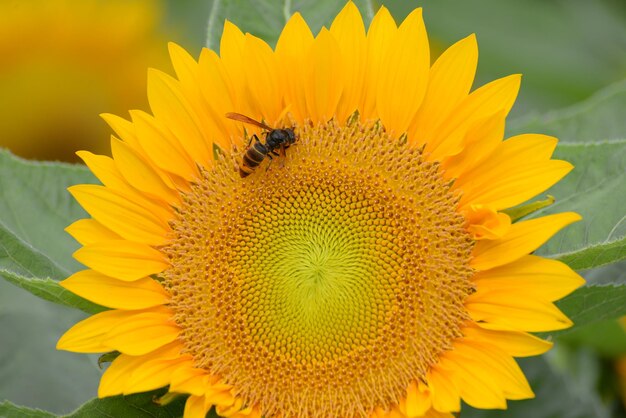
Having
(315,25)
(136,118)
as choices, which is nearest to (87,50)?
(315,25)

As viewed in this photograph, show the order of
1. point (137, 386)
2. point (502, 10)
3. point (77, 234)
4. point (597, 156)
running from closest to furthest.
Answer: point (137, 386)
point (77, 234)
point (597, 156)
point (502, 10)

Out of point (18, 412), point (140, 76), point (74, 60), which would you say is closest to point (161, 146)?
point (18, 412)

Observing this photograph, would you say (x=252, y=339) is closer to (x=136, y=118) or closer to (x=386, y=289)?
(x=386, y=289)

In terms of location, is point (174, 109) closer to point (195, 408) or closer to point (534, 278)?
point (195, 408)

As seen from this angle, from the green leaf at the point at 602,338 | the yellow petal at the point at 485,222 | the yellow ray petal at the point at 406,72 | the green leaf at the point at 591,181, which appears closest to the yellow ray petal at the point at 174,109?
the yellow ray petal at the point at 406,72

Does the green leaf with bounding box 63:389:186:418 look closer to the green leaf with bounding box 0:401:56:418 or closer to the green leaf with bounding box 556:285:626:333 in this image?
the green leaf with bounding box 0:401:56:418
